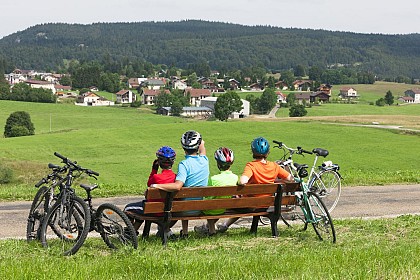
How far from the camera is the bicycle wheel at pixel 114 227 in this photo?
7871 mm

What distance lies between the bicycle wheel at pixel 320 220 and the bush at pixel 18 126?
7907 centimetres

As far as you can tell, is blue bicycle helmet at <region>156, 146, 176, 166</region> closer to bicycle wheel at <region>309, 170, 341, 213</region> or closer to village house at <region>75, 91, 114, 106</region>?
bicycle wheel at <region>309, 170, 341, 213</region>

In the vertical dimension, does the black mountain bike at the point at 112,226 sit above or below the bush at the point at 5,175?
above

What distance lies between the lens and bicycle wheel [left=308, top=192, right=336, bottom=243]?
9.04 metres

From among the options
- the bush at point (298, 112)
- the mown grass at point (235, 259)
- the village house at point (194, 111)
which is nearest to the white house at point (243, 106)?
the village house at point (194, 111)

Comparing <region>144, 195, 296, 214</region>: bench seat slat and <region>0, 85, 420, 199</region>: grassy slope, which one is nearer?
<region>144, 195, 296, 214</region>: bench seat slat

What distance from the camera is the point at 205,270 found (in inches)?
254

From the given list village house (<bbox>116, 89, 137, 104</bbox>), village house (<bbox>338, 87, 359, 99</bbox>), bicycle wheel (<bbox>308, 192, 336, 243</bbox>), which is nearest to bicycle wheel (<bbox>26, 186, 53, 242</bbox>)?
bicycle wheel (<bbox>308, 192, 336, 243</bbox>)

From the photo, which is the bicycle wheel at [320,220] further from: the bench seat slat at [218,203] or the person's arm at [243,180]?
the person's arm at [243,180]

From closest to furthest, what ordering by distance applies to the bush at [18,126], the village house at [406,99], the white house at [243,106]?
the bush at [18,126], the white house at [243,106], the village house at [406,99]

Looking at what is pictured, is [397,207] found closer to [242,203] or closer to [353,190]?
[353,190]

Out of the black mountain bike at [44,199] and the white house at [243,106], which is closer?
the black mountain bike at [44,199]

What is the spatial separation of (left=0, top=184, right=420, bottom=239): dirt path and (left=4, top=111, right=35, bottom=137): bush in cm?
7379

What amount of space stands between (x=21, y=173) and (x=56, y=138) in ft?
89.2
